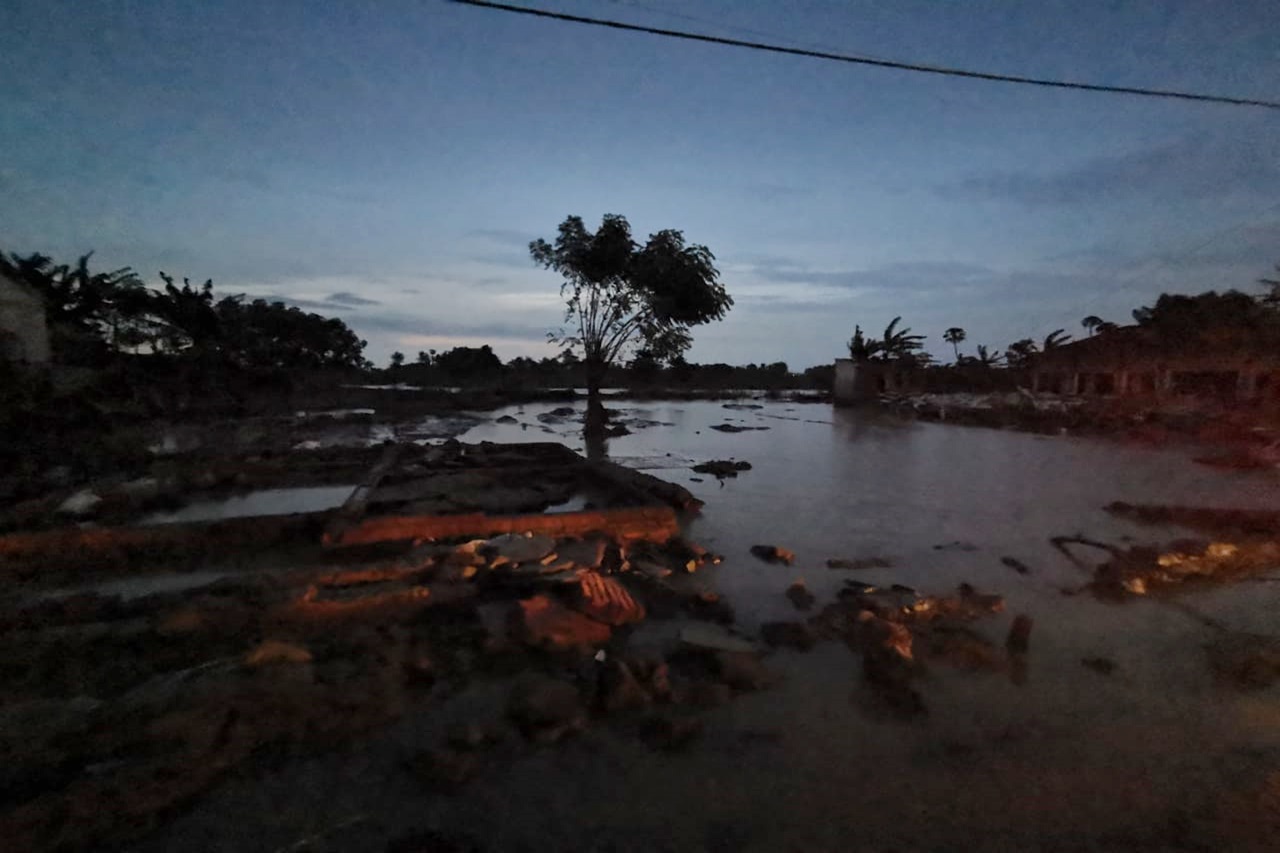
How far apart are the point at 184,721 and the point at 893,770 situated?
312 cm

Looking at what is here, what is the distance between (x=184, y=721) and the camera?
2.72 m

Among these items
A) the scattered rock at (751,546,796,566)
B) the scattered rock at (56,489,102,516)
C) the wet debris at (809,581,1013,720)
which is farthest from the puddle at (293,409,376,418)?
the wet debris at (809,581,1013,720)

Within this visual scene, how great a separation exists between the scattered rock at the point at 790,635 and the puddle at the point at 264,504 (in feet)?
15.4

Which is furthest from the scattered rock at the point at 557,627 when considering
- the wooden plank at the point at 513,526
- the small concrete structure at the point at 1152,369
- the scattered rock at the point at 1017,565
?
the small concrete structure at the point at 1152,369

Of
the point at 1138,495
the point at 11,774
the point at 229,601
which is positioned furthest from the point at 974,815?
the point at 1138,495

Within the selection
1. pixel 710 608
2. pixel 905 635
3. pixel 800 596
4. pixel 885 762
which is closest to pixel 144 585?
pixel 710 608

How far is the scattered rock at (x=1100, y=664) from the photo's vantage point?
365 cm

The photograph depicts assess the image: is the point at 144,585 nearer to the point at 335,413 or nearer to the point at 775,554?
the point at 775,554

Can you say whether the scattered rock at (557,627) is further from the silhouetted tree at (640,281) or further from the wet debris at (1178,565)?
the silhouetted tree at (640,281)

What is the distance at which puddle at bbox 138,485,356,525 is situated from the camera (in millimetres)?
6738

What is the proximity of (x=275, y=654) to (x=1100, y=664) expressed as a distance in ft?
15.5

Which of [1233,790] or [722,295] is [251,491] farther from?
[722,295]

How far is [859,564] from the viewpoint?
5.48 meters

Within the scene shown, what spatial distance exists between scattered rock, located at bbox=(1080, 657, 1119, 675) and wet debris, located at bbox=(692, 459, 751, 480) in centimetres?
604
